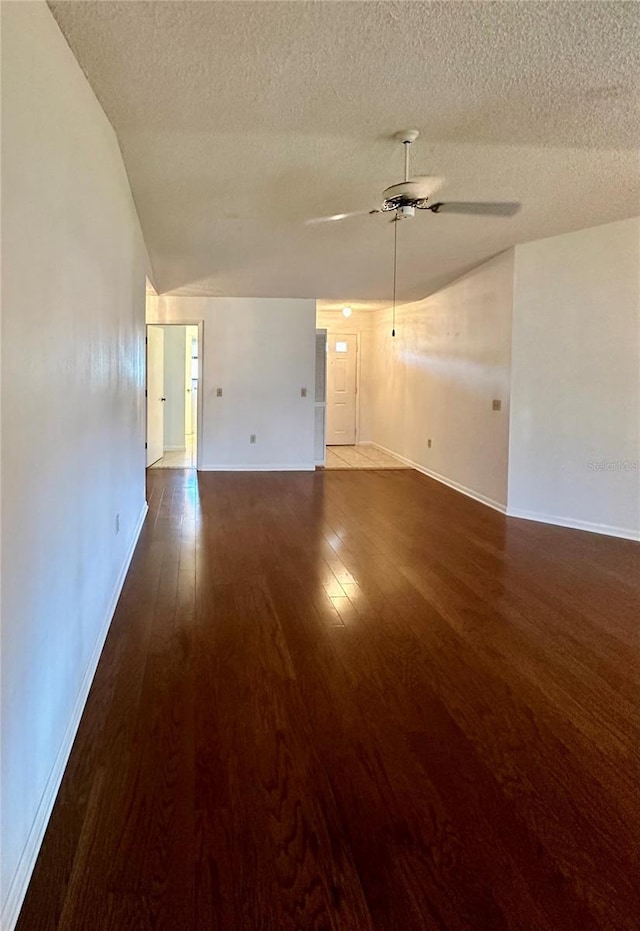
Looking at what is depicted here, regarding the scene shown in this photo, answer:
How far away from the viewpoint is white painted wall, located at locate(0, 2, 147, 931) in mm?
1371

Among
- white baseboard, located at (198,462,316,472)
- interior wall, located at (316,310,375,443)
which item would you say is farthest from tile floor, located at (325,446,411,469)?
interior wall, located at (316,310,375,443)

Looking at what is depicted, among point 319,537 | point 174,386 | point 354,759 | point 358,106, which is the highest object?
point 358,106

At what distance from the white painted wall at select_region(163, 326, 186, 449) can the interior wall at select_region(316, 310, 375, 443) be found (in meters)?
2.42

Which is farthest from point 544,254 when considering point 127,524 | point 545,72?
point 127,524

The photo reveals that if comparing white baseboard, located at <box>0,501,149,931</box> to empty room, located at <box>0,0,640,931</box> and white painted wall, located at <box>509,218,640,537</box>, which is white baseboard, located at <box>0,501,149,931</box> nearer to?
empty room, located at <box>0,0,640,931</box>

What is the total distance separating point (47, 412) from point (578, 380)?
4.52 m

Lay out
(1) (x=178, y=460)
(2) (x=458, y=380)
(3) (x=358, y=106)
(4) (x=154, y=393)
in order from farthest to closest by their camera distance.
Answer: (1) (x=178, y=460)
(4) (x=154, y=393)
(2) (x=458, y=380)
(3) (x=358, y=106)

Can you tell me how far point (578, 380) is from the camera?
5082 mm

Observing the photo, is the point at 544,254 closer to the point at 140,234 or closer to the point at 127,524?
the point at 140,234

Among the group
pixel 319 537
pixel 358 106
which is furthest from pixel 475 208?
pixel 319 537

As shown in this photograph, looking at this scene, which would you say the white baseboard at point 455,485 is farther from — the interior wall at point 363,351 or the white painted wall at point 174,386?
the white painted wall at point 174,386

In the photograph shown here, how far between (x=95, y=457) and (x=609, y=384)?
4.10 m

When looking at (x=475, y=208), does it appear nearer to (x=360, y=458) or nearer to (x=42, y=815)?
(x=42, y=815)

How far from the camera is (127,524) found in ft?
13.0
